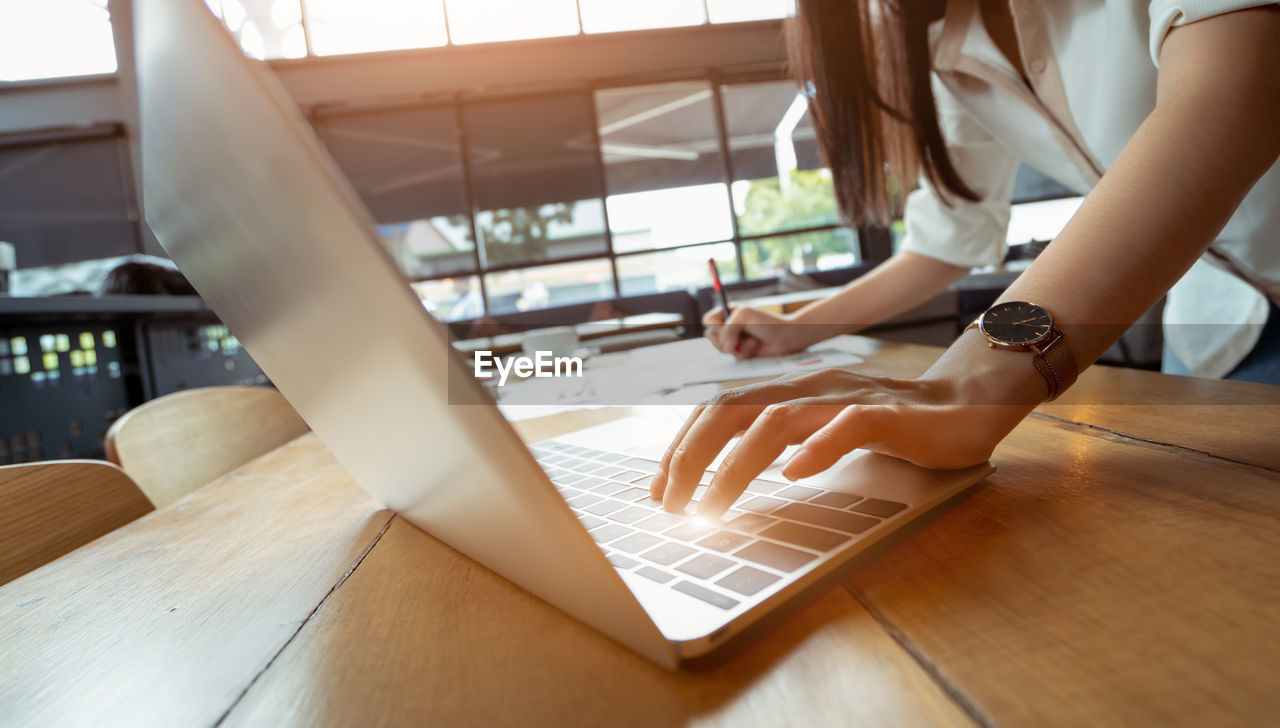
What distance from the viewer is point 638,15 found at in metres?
5.70

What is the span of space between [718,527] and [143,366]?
2.21 meters

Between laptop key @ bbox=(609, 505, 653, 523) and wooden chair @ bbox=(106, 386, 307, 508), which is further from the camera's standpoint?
wooden chair @ bbox=(106, 386, 307, 508)

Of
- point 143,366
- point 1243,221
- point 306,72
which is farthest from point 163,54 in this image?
point 306,72

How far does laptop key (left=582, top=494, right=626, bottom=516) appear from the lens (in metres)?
0.36

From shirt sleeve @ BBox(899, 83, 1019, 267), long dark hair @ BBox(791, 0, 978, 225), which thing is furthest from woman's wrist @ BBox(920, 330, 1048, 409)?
shirt sleeve @ BBox(899, 83, 1019, 267)

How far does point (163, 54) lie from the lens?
0.24 metres

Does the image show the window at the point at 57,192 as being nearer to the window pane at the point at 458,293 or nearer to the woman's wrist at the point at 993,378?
the window pane at the point at 458,293

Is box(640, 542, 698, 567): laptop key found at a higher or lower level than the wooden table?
higher

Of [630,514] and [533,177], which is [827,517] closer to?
[630,514]

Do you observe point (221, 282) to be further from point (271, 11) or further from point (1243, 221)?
point (271, 11)

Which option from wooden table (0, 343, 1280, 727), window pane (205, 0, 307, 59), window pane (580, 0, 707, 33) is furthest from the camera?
window pane (580, 0, 707, 33)

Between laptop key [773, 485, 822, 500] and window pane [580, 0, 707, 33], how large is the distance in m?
6.06

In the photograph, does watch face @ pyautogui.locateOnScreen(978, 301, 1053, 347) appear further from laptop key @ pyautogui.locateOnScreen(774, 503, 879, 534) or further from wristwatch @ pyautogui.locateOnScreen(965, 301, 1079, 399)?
laptop key @ pyautogui.locateOnScreen(774, 503, 879, 534)

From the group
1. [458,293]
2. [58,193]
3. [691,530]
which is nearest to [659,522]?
[691,530]
